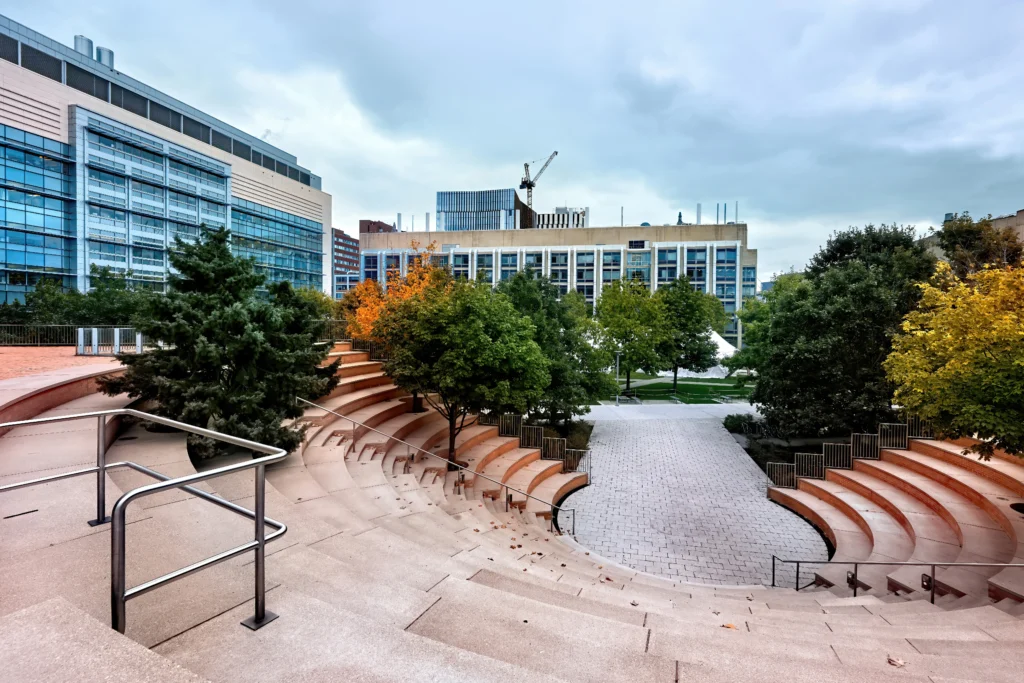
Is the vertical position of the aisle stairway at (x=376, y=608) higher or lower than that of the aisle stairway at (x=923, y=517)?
higher

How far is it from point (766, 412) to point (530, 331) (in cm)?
1247

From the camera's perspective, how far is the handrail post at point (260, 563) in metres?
2.94

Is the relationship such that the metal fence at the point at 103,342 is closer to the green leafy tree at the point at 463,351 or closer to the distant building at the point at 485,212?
the green leafy tree at the point at 463,351

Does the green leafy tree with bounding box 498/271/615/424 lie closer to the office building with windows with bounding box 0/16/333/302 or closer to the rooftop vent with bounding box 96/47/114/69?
the office building with windows with bounding box 0/16/333/302

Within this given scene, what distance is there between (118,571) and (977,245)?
31131 millimetres

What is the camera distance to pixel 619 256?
94.1m

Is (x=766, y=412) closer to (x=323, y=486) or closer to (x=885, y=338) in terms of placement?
(x=885, y=338)

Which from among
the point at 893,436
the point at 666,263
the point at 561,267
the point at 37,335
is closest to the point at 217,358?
the point at 37,335

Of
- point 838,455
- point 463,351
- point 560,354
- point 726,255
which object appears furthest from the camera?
point 726,255

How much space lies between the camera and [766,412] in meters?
21.1

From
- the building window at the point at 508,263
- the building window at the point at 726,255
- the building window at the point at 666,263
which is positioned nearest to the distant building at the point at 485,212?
the building window at the point at 508,263

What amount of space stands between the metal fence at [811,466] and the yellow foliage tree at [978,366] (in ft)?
20.3

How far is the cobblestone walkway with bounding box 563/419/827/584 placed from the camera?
11.6m

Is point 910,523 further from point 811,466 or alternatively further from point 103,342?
point 103,342
